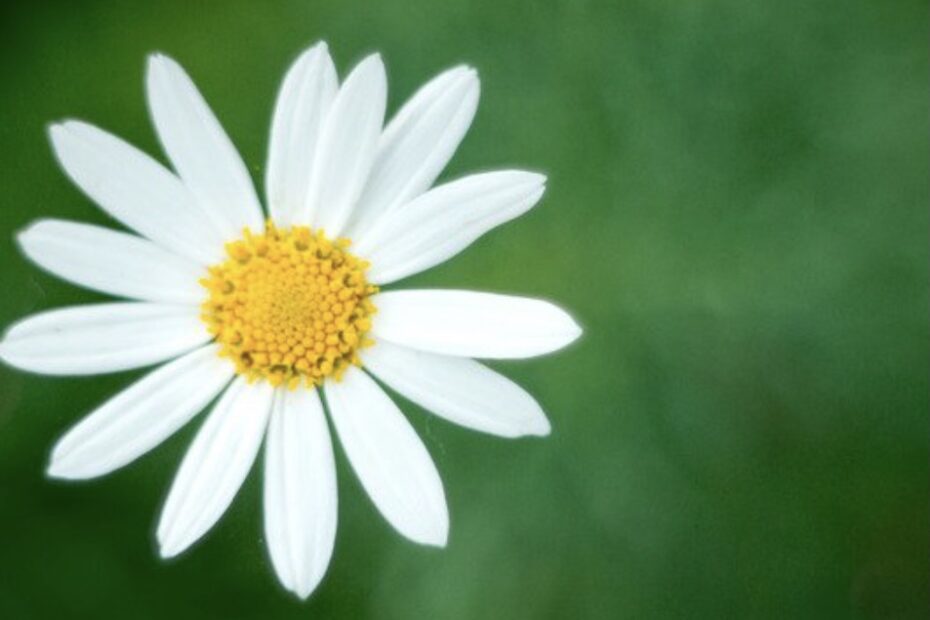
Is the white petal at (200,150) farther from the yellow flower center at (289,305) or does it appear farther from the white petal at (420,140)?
the white petal at (420,140)

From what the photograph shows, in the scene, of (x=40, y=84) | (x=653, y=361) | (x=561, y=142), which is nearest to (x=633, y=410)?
(x=653, y=361)

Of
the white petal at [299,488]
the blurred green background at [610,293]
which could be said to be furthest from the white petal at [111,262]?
the blurred green background at [610,293]

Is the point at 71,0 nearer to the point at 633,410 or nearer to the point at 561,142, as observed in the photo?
the point at 561,142

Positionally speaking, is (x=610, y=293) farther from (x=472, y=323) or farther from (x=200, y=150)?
(x=200, y=150)

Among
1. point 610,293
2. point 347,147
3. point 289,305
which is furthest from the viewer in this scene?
point 610,293

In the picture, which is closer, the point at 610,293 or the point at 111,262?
the point at 111,262

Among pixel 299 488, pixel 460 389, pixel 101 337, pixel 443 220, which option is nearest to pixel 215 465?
pixel 299 488
